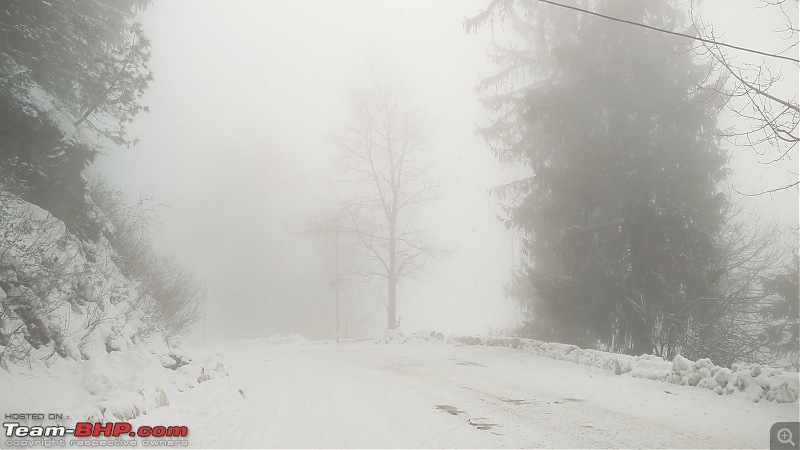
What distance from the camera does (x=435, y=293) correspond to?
10162 cm

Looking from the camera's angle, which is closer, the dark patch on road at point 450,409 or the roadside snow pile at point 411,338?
the dark patch on road at point 450,409

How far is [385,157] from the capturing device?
23.0 metres

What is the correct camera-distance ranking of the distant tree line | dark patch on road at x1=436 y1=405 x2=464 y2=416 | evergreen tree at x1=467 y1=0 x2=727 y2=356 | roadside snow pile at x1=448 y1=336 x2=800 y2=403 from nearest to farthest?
dark patch on road at x1=436 y1=405 x2=464 y2=416, roadside snow pile at x1=448 y1=336 x2=800 y2=403, the distant tree line, evergreen tree at x1=467 y1=0 x2=727 y2=356

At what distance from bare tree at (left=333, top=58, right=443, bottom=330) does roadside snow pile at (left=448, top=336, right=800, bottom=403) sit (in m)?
13.0

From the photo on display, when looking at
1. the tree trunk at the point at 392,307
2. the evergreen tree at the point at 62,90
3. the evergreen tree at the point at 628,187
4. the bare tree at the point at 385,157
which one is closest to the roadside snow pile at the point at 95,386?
the evergreen tree at the point at 62,90

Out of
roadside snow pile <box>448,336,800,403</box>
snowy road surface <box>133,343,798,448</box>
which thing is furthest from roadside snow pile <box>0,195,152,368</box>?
roadside snow pile <box>448,336,800,403</box>

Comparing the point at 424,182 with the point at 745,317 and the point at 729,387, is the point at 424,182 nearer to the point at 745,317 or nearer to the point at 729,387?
the point at 745,317

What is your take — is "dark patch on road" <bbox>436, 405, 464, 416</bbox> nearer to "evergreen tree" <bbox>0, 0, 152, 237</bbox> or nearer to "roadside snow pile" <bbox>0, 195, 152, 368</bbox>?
"roadside snow pile" <bbox>0, 195, 152, 368</bbox>

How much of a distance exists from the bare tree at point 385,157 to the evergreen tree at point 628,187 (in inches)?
387

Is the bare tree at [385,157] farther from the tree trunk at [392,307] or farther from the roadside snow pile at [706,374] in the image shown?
the roadside snow pile at [706,374]

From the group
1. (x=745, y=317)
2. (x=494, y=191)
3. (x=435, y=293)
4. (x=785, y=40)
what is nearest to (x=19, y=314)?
(x=785, y=40)

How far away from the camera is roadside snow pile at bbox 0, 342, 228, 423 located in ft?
16.0

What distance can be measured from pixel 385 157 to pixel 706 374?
17.4 m

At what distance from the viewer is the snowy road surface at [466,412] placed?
4.86m
